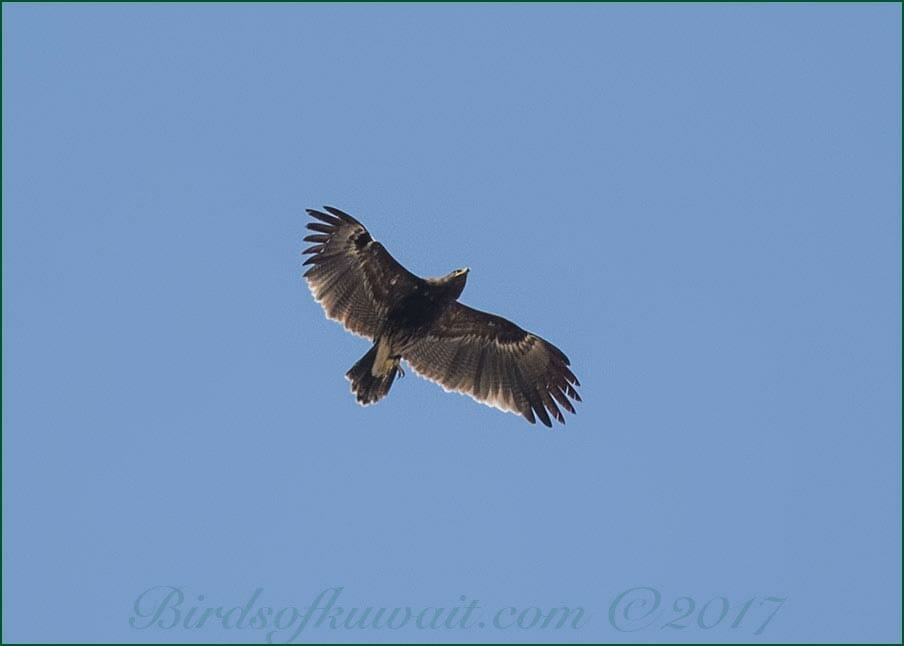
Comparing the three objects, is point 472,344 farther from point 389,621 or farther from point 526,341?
point 389,621

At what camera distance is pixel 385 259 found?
78.2 feet

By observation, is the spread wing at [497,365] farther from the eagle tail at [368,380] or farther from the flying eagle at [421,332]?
the eagle tail at [368,380]

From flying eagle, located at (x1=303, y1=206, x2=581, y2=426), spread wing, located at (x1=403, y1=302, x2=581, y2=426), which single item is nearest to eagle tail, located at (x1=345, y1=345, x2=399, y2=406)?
flying eagle, located at (x1=303, y1=206, x2=581, y2=426)

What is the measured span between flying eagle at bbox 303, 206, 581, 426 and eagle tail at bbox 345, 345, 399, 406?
0.02 metres

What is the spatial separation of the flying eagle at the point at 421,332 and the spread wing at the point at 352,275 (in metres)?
0.02

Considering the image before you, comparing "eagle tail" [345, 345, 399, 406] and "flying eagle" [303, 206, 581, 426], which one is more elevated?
"flying eagle" [303, 206, 581, 426]

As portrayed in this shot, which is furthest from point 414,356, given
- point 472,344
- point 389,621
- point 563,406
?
point 389,621

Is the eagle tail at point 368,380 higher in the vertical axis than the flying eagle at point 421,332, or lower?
lower

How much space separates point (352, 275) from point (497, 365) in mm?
2949

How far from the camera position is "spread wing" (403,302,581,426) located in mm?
25094

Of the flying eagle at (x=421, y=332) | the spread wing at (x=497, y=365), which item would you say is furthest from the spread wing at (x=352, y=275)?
the spread wing at (x=497, y=365)

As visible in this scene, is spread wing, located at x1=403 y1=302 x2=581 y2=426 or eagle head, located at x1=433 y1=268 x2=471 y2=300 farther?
spread wing, located at x1=403 y1=302 x2=581 y2=426

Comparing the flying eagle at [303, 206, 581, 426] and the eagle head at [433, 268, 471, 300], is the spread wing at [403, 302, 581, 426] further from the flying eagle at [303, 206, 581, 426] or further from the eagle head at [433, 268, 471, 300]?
the eagle head at [433, 268, 471, 300]

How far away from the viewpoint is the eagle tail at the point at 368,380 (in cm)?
2372
